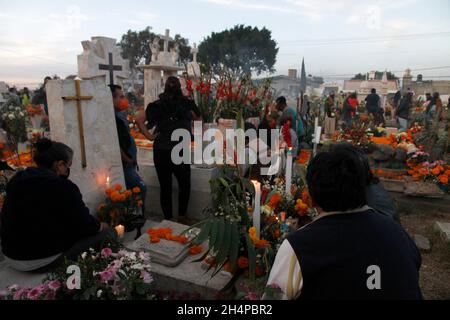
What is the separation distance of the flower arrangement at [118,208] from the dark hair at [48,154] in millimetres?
977

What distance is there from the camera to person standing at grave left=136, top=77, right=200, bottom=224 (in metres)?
4.04

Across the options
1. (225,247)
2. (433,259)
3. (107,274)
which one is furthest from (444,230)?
(107,274)

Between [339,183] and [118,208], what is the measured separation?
2.72 metres

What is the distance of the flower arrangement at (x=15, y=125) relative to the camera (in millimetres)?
6398

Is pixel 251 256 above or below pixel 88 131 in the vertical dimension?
below

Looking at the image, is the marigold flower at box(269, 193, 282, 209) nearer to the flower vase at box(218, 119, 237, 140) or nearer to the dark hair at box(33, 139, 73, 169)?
the dark hair at box(33, 139, 73, 169)

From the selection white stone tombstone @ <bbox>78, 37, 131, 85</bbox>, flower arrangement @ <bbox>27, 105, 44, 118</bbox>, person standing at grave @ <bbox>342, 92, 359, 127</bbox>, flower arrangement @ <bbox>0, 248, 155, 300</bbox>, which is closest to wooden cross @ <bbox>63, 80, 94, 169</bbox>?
flower arrangement @ <bbox>0, 248, 155, 300</bbox>

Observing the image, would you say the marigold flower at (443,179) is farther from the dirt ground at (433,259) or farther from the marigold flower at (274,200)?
the marigold flower at (274,200)

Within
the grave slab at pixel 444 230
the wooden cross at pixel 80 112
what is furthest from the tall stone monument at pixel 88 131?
the grave slab at pixel 444 230

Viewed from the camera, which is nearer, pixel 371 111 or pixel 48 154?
pixel 48 154

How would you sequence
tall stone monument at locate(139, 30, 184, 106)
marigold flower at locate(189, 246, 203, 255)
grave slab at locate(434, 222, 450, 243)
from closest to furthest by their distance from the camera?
marigold flower at locate(189, 246, 203, 255)
grave slab at locate(434, 222, 450, 243)
tall stone monument at locate(139, 30, 184, 106)

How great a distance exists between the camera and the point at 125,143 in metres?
4.09

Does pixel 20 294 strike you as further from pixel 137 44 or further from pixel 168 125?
pixel 137 44

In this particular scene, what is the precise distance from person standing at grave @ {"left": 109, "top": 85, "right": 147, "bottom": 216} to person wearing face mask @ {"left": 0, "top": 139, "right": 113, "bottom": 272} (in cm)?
137
